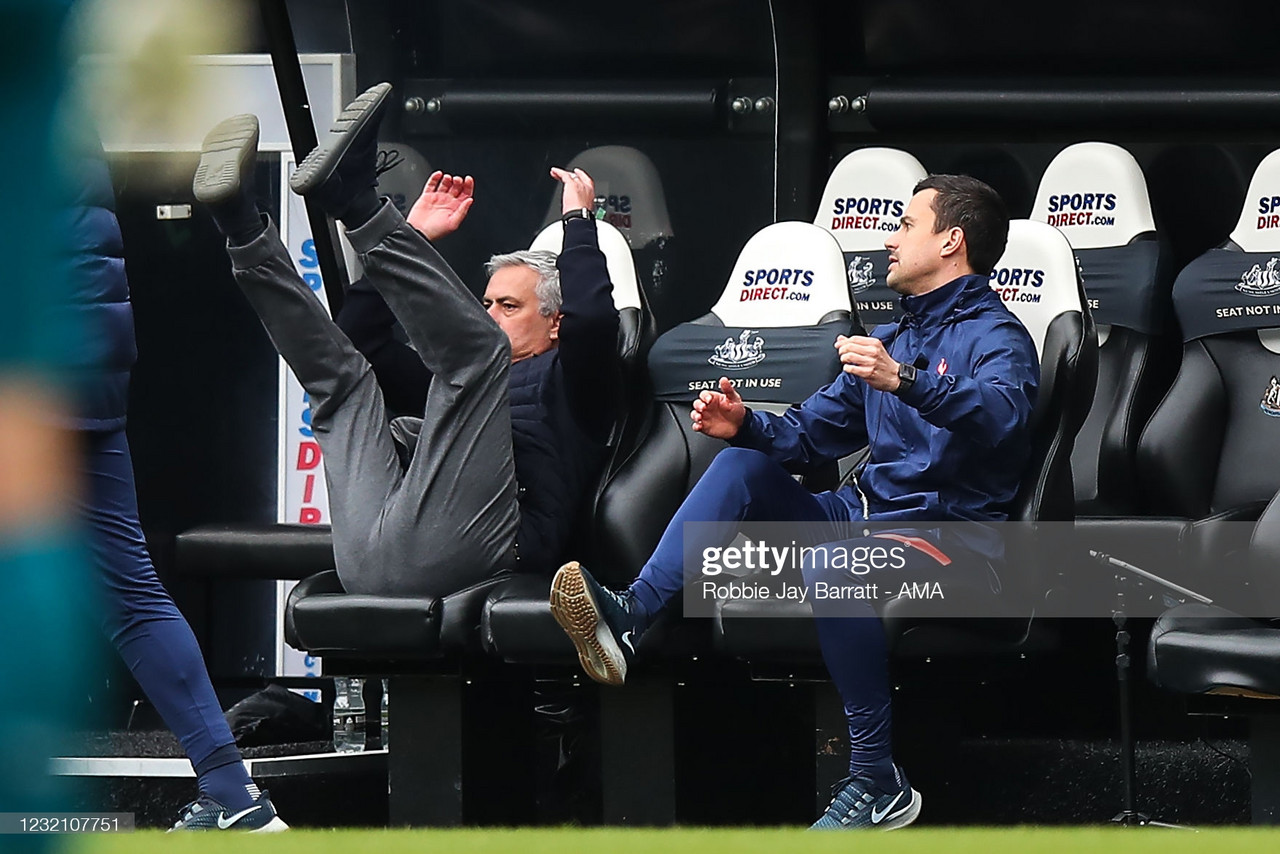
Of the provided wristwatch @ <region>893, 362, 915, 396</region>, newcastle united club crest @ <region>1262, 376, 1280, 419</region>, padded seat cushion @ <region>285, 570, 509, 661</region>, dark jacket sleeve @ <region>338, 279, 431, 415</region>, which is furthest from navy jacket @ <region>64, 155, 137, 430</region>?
newcastle united club crest @ <region>1262, 376, 1280, 419</region>

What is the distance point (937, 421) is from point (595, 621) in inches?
27.6

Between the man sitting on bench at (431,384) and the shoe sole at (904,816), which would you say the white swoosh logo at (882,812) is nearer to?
the shoe sole at (904,816)

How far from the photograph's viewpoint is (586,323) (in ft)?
13.5

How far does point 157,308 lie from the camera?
215 inches

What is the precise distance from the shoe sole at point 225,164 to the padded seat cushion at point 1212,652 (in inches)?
70.9

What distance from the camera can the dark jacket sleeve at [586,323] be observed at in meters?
4.08

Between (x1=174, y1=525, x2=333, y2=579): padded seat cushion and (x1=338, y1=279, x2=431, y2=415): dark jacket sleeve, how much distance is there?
33cm

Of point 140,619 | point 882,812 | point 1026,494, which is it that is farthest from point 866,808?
point 140,619

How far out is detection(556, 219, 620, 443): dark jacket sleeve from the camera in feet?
13.4

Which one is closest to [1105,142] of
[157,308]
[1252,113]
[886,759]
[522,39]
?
[1252,113]

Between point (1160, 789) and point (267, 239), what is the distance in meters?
2.10

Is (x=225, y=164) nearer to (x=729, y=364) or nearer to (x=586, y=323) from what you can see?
(x=586, y=323)

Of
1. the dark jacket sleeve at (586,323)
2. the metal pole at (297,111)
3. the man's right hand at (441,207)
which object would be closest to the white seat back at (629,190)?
the metal pole at (297,111)
